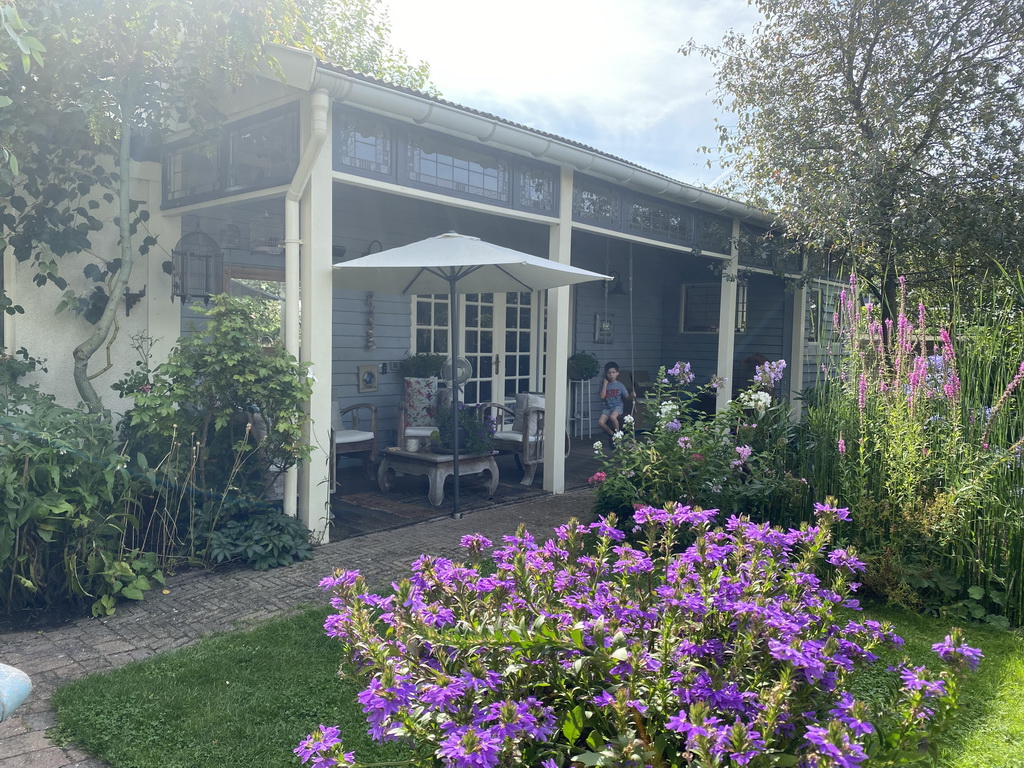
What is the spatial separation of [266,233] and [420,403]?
2.26m

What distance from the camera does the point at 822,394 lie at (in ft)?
14.5

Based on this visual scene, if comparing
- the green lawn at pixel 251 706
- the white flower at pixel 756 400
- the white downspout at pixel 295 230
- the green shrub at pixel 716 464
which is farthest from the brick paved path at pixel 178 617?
the white flower at pixel 756 400

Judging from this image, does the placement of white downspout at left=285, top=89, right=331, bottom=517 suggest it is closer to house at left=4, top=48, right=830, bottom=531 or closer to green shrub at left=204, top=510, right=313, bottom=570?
house at left=4, top=48, right=830, bottom=531

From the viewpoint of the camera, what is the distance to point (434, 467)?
19.5 ft

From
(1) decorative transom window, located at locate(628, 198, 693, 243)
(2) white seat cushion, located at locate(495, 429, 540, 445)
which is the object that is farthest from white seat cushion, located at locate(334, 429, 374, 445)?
(1) decorative transom window, located at locate(628, 198, 693, 243)

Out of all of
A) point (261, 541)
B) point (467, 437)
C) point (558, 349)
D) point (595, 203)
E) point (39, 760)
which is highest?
point (595, 203)

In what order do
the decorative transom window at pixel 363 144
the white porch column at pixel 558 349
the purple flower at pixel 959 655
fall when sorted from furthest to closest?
the white porch column at pixel 558 349 < the decorative transom window at pixel 363 144 < the purple flower at pixel 959 655

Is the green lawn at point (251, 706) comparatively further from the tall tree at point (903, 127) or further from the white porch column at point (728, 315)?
the white porch column at point (728, 315)

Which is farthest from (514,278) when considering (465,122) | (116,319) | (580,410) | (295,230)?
(580,410)

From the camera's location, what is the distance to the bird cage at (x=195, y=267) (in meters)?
5.46

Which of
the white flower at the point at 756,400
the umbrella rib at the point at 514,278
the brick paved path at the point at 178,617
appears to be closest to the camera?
the brick paved path at the point at 178,617

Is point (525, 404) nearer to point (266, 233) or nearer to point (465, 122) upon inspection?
point (266, 233)

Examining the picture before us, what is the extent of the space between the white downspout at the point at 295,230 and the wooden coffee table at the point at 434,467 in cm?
128

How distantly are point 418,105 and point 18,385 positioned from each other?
3131 mm
